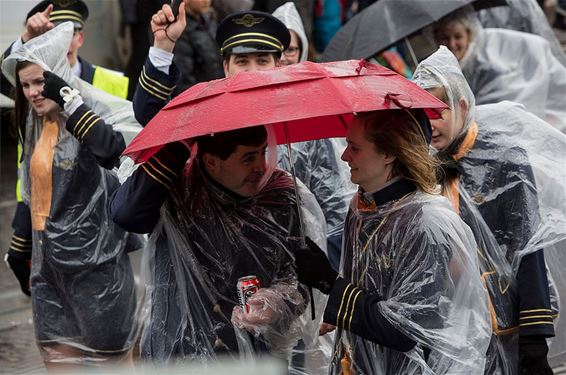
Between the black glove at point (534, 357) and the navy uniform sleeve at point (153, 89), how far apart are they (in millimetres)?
1546

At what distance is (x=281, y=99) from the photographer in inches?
127

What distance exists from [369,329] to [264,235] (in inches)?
25.8

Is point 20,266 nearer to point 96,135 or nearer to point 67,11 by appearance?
point 96,135

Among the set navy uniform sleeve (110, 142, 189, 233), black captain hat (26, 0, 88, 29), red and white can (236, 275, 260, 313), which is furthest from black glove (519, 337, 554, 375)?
black captain hat (26, 0, 88, 29)

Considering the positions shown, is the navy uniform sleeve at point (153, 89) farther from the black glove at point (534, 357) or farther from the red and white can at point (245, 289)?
the black glove at point (534, 357)

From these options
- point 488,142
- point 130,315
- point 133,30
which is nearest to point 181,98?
point 488,142

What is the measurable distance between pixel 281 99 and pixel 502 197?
4.33ft

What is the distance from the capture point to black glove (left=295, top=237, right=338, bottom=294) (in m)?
3.59

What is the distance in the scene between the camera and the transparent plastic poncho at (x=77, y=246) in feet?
17.1

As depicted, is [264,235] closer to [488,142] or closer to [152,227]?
[152,227]

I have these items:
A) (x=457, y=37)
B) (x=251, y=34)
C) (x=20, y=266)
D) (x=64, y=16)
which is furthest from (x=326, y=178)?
(x=64, y=16)

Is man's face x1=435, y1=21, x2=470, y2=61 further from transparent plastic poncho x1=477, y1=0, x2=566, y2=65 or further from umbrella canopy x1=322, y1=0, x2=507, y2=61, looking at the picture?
transparent plastic poncho x1=477, y1=0, x2=566, y2=65

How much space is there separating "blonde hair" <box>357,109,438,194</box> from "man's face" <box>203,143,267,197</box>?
1.53 ft

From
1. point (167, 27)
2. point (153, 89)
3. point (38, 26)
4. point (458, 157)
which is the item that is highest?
point (38, 26)
